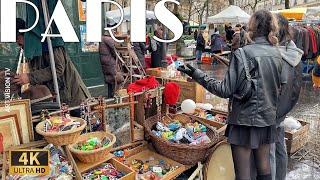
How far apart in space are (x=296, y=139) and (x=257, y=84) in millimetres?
2506

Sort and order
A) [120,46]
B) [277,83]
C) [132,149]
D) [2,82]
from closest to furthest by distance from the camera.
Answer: [277,83], [2,82], [132,149], [120,46]

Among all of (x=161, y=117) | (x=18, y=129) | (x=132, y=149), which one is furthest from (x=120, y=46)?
(x=18, y=129)

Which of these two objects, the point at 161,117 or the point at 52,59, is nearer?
the point at 52,59

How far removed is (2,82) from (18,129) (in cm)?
84

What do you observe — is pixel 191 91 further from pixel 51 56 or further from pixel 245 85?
pixel 51 56

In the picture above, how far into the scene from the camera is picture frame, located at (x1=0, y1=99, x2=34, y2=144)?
2631mm

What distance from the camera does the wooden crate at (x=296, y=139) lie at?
4.57m

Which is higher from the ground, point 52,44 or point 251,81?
point 52,44

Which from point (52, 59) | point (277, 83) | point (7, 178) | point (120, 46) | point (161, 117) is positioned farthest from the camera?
point (120, 46)

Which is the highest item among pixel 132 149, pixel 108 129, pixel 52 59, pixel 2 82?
pixel 52 59

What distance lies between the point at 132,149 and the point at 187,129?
2.27 ft

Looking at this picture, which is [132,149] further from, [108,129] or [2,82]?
[2,82]

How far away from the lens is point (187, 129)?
3807mm

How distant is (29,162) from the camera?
8.04 ft
